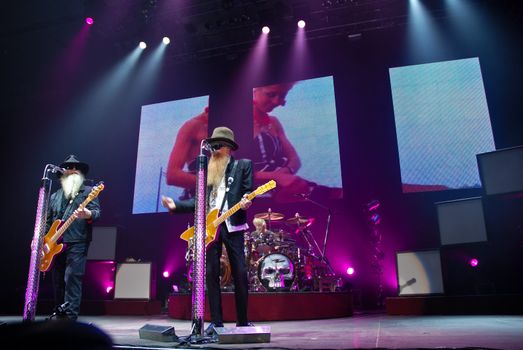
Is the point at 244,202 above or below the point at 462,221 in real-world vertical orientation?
below

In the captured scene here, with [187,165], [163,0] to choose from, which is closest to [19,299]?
[187,165]

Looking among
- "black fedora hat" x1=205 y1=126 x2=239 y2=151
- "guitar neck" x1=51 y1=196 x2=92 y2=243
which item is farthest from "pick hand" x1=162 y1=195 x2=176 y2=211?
"guitar neck" x1=51 y1=196 x2=92 y2=243

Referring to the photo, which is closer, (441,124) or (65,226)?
(65,226)

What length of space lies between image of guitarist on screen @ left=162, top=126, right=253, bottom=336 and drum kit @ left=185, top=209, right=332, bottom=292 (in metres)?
2.52

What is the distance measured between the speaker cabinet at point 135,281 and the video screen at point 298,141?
101 inches

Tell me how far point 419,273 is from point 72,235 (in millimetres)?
4671

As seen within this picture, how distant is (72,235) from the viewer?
4.12m

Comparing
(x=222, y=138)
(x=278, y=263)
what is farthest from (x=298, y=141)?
(x=222, y=138)

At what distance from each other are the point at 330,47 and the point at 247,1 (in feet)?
6.62

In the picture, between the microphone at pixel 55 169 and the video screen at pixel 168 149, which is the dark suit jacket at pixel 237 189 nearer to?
the microphone at pixel 55 169

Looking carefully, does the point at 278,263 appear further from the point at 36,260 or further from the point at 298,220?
the point at 36,260

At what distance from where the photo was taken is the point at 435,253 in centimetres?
575

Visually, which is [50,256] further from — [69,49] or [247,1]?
[69,49]

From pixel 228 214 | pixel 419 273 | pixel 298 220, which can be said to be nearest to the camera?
pixel 228 214
